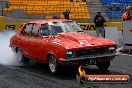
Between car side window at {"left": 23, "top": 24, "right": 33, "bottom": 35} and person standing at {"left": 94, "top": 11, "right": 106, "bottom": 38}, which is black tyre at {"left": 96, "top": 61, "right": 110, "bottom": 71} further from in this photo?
person standing at {"left": 94, "top": 11, "right": 106, "bottom": 38}

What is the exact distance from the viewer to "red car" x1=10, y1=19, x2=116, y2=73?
10.3m

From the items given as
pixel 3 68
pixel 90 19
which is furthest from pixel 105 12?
pixel 3 68

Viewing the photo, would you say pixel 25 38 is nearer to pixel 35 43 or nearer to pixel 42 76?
pixel 35 43

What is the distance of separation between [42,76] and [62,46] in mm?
1026

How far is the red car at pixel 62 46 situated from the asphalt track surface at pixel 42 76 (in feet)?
1.16

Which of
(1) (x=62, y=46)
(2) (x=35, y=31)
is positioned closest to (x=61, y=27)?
(2) (x=35, y=31)

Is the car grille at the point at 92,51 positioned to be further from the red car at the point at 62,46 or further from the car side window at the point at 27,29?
the car side window at the point at 27,29

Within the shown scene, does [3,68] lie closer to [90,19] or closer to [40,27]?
[40,27]

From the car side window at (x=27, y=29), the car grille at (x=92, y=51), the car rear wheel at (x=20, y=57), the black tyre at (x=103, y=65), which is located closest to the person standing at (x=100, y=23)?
the car rear wheel at (x=20, y=57)

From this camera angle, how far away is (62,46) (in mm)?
10359

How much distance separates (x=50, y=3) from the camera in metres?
41.4

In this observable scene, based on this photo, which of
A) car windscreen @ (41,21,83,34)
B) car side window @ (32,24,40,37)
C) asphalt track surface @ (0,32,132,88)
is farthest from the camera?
car side window @ (32,24,40,37)

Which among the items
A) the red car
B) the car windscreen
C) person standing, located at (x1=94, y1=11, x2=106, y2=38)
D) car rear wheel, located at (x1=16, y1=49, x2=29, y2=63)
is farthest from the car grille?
person standing, located at (x1=94, y1=11, x2=106, y2=38)

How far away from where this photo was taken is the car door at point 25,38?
1227 centimetres
